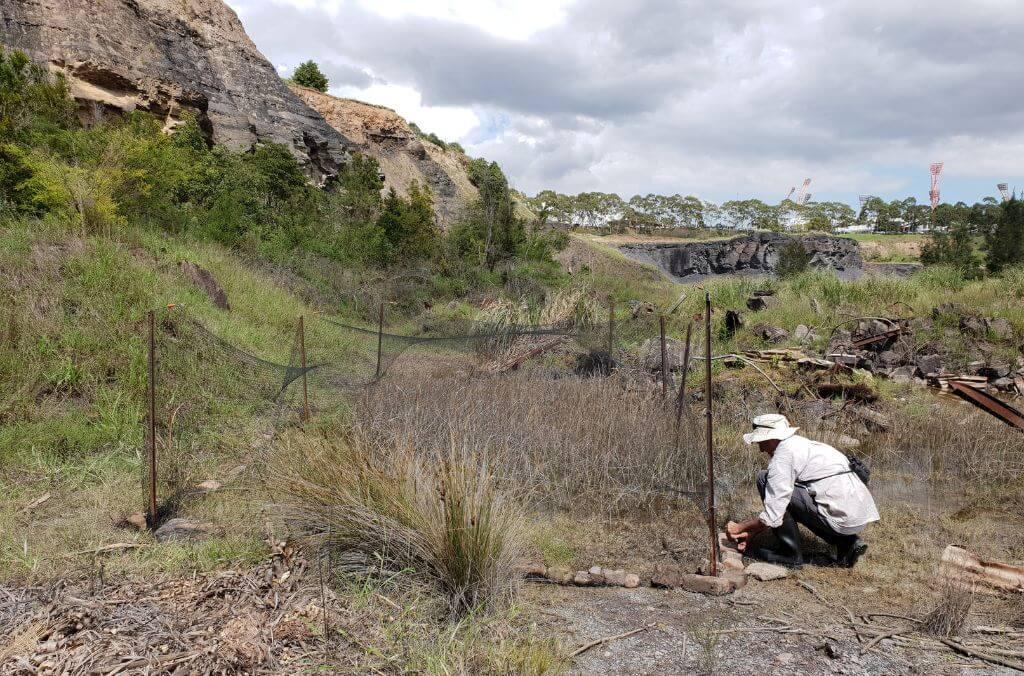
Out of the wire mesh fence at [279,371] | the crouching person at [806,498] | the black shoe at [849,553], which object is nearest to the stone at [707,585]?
the crouching person at [806,498]

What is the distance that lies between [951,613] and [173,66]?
24.2 meters

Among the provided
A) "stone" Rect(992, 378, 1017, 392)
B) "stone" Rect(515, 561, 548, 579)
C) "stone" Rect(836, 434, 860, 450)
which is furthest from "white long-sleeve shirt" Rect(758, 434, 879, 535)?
"stone" Rect(992, 378, 1017, 392)

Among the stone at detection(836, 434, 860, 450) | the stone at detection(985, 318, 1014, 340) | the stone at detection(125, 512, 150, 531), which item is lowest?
the stone at detection(125, 512, 150, 531)

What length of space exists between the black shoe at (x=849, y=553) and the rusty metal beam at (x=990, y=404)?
1800 millimetres

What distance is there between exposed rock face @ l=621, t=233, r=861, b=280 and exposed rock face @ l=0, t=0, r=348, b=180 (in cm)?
3167

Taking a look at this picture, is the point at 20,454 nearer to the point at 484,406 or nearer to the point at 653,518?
the point at 484,406

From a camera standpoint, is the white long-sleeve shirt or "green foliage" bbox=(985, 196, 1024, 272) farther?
"green foliage" bbox=(985, 196, 1024, 272)

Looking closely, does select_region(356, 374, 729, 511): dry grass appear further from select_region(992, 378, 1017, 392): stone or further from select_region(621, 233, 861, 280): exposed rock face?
select_region(621, 233, 861, 280): exposed rock face

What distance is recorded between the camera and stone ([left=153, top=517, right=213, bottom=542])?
4363mm

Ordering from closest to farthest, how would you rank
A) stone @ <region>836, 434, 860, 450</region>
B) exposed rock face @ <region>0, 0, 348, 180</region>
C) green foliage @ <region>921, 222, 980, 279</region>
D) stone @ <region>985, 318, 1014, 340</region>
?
stone @ <region>836, 434, 860, 450</region> → stone @ <region>985, 318, 1014, 340</region> → exposed rock face @ <region>0, 0, 348, 180</region> → green foliage @ <region>921, 222, 980, 279</region>

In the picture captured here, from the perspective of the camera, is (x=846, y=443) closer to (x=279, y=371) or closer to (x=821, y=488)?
(x=821, y=488)

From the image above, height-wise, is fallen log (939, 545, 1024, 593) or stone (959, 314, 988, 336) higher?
stone (959, 314, 988, 336)

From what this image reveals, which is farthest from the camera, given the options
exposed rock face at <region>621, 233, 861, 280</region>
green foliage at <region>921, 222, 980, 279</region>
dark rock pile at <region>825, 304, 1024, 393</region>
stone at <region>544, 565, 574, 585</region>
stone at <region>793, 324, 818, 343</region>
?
exposed rock face at <region>621, 233, 861, 280</region>

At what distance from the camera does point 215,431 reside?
6.45 m
